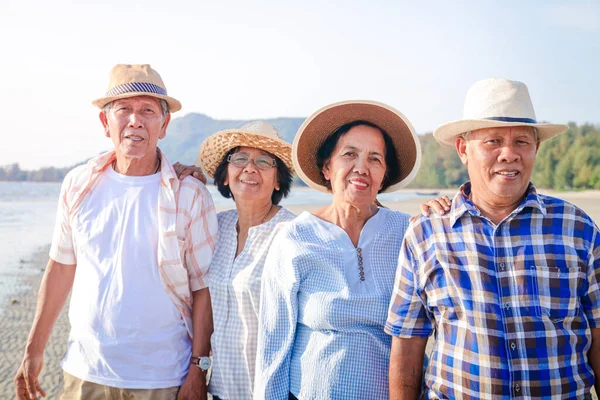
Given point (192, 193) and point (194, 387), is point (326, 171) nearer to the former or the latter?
point (192, 193)

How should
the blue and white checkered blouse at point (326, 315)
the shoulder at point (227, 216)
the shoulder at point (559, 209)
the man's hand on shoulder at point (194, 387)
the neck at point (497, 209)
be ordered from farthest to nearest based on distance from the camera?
the shoulder at point (227, 216), the man's hand on shoulder at point (194, 387), the blue and white checkered blouse at point (326, 315), the neck at point (497, 209), the shoulder at point (559, 209)

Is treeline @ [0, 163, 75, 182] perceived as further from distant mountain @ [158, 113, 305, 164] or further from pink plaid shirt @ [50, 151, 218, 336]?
pink plaid shirt @ [50, 151, 218, 336]

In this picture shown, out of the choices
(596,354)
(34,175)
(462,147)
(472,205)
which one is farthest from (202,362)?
(34,175)

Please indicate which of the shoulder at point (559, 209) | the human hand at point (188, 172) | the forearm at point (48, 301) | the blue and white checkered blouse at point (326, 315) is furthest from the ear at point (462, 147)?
the forearm at point (48, 301)

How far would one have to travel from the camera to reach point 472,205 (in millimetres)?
2691

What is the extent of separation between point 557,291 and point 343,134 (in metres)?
1.55

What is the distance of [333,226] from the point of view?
3113 mm

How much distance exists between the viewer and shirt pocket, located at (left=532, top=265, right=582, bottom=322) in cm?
244

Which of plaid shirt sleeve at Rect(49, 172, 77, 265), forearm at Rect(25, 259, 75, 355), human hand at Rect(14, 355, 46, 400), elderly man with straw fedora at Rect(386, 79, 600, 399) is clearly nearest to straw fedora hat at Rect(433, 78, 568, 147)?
elderly man with straw fedora at Rect(386, 79, 600, 399)

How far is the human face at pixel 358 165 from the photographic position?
311cm

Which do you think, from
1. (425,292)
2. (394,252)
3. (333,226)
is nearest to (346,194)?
(333,226)

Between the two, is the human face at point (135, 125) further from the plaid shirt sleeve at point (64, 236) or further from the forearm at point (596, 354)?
the forearm at point (596, 354)

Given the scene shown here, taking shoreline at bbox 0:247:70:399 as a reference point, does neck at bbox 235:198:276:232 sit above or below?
above

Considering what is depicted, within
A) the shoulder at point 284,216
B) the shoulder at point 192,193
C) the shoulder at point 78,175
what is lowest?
the shoulder at point 284,216
